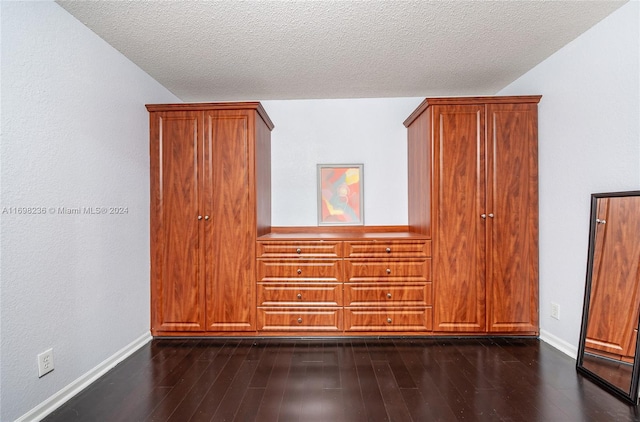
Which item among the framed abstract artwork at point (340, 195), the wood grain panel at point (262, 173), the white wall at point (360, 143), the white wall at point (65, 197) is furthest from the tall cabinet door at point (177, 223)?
the framed abstract artwork at point (340, 195)

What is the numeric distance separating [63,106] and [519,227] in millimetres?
3505

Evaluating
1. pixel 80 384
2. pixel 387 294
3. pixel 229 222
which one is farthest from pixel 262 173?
pixel 80 384

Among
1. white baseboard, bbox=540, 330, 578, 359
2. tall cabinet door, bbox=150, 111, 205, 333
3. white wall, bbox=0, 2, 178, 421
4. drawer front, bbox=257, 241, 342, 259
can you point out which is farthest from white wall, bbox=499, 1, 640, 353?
white wall, bbox=0, 2, 178, 421

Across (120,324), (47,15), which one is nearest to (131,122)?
(47,15)

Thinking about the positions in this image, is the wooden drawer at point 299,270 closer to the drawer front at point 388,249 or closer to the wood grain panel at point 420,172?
the drawer front at point 388,249

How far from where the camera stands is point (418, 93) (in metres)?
3.40

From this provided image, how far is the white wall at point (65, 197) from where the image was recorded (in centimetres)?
169

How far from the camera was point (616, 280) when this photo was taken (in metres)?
2.08

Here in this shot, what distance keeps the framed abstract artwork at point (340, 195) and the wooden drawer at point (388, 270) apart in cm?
72

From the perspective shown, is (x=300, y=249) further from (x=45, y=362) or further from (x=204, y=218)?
(x=45, y=362)

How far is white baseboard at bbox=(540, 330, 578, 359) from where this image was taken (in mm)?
2463

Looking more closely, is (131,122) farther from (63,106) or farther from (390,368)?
(390,368)

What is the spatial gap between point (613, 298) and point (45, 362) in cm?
351

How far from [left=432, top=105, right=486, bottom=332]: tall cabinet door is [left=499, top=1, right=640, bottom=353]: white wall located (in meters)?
0.53
